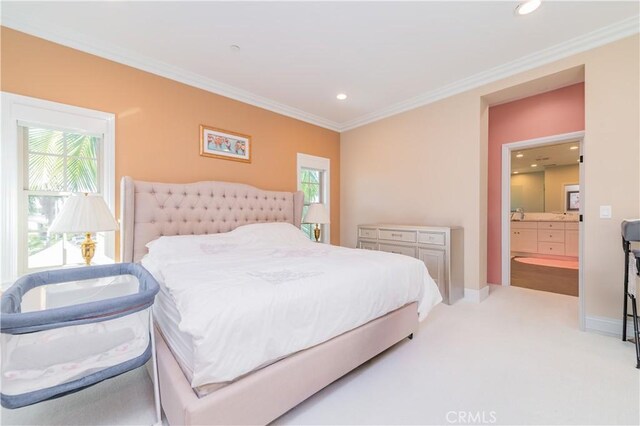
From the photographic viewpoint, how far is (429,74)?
Result: 3.24 meters

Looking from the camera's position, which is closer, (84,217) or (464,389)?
(464,389)

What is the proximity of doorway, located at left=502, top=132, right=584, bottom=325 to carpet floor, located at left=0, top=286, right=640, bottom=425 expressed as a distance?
33.8 inches

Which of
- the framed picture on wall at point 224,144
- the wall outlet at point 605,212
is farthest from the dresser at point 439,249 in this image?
the framed picture on wall at point 224,144

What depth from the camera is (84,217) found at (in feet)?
6.68

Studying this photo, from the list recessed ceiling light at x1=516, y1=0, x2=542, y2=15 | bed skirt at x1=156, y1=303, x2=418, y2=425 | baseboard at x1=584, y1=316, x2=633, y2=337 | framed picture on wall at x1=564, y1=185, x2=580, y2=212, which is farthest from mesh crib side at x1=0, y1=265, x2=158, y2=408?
framed picture on wall at x1=564, y1=185, x2=580, y2=212

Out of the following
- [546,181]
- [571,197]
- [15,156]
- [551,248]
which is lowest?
[551,248]

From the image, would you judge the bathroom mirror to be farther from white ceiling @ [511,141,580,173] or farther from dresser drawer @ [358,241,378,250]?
dresser drawer @ [358,241,378,250]

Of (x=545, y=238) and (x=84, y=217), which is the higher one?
(x=84, y=217)

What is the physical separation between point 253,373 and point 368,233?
10.1 feet

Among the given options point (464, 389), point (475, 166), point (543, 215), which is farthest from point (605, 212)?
point (543, 215)

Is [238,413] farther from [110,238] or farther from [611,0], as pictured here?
[611,0]

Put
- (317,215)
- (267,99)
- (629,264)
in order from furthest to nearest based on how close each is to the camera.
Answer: (317,215)
(267,99)
(629,264)

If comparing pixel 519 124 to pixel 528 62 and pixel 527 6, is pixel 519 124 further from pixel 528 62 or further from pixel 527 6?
pixel 527 6

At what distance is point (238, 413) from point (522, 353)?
223cm
